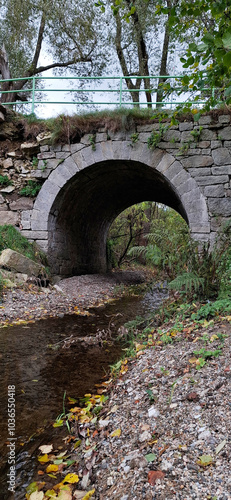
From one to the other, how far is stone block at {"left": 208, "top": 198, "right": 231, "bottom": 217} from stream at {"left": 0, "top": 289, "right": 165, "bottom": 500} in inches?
137

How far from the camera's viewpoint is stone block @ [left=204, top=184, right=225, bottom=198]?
6.98 metres

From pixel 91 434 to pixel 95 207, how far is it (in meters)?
9.20

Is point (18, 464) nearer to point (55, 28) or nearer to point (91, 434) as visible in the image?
point (91, 434)

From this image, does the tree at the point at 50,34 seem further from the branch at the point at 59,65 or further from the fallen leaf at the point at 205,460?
the fallen leaf at the point at 205,460

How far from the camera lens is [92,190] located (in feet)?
31.2

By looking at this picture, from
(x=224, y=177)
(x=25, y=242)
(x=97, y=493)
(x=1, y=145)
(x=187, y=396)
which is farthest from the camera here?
(x=1, y=145)

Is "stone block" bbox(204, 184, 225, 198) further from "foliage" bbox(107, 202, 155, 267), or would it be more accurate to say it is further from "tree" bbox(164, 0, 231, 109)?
"foliage" bbox(107, 202, 155, 267)

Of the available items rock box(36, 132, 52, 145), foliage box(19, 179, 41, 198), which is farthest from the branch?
foliage box(19, 179, 41, 198)

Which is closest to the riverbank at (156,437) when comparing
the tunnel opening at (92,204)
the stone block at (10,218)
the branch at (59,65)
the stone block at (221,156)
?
the stone block at (221,156)

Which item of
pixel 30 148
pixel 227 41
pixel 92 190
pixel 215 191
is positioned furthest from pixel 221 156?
pixel 227 41

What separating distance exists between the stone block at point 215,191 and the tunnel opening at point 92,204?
2.98ft

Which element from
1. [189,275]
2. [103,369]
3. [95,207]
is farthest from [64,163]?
[103,369]

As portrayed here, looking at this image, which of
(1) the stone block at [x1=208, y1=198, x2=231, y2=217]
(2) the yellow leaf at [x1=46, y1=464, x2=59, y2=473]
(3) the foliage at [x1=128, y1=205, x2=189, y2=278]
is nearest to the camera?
(2) the yellow leaf at [x1=46, y1=464, x2=59, y2=473]

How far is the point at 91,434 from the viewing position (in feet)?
6.40
